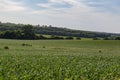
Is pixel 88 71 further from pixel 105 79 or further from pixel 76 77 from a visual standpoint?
pixel 76 77

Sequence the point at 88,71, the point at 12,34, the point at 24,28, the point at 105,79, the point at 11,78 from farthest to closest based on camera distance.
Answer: the point at 24,28 → the point at 12,34 → the point at 88,71 → the point at 105,79 → the point at 11,78

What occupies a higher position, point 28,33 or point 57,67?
point 57,67

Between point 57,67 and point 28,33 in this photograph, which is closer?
point 57,67

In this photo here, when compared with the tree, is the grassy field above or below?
above

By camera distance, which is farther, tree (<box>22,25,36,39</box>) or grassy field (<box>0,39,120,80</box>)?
tree (<box>22,25,36,39</box>)

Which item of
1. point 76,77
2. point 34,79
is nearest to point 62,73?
point 76,77

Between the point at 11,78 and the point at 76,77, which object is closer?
the point at 11,78

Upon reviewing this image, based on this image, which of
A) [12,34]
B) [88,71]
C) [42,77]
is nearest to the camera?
[42,77]

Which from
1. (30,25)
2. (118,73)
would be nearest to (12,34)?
(30,25)

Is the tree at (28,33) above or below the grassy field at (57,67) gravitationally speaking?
below

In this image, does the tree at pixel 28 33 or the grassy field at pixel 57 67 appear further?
the tree at pixel 28 33

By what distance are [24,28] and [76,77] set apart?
11298cm

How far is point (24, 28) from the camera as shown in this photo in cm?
13025

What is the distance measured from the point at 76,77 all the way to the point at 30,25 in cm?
11693
